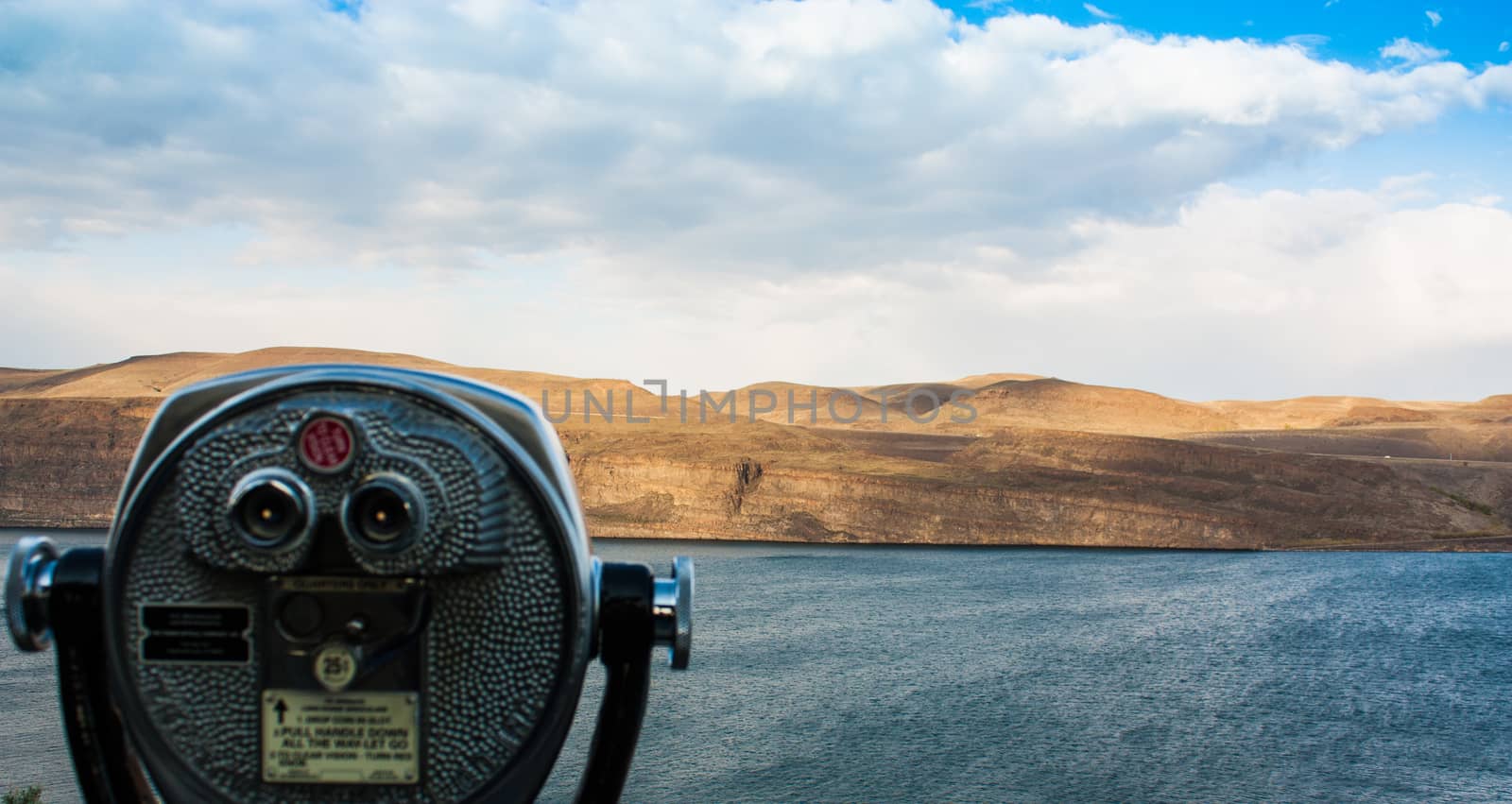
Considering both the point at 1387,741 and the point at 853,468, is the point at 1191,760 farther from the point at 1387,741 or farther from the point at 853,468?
the point at 853,468

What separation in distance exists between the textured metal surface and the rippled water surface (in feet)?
67.6

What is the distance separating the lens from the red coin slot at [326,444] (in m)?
1.70

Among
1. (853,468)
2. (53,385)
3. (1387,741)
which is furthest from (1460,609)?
(53,385)

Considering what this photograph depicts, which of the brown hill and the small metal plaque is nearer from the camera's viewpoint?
the small metal plaque

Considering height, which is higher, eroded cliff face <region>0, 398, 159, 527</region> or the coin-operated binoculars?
the coin-operated binoculars

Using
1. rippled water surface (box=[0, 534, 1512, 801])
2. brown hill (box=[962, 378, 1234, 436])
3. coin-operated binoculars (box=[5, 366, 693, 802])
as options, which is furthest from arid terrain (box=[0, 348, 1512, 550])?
coin-operated binoculars (box=[5, 366, 693, 802])

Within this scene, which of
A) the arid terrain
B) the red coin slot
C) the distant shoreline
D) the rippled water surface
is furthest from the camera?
the arid terrain

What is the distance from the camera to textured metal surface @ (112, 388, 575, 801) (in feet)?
5.62

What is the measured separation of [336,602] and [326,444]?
22cm

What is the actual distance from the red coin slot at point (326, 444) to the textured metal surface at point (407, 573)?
0.05ft

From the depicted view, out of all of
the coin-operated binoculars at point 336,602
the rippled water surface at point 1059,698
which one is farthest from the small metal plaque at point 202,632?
the rippled water surface at point 1059,698

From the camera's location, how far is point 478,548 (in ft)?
5.62

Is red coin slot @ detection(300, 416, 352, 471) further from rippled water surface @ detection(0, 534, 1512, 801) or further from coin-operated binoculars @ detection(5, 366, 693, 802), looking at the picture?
rippled water surface @ detection(0, 534, 1512, 801)

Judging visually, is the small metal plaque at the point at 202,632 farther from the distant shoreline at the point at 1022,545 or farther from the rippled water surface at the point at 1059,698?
the distant shoreline at the point at 1022,545
